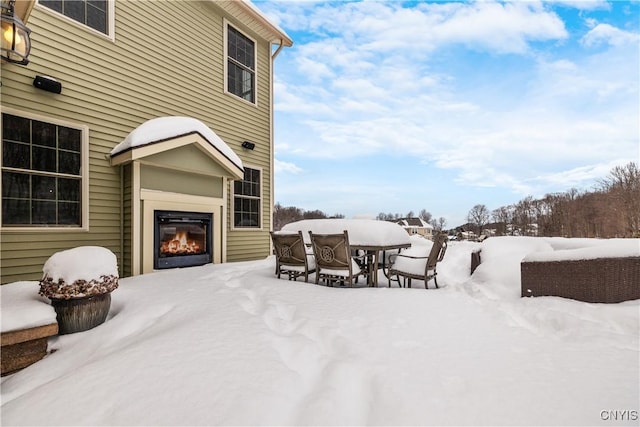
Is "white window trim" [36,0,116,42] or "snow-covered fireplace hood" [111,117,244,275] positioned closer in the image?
"white window trim" [36,0,116,42]

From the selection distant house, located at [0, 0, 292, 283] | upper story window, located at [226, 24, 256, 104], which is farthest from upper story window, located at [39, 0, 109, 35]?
upper story window, located at [226, 24, 256, 104]

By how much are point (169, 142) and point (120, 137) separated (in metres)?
1.05

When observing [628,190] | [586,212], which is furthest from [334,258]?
[586,212]

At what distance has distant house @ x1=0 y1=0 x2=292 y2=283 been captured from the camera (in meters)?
4.04

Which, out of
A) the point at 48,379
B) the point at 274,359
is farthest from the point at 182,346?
the point at 48,379

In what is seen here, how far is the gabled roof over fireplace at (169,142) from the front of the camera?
452cm

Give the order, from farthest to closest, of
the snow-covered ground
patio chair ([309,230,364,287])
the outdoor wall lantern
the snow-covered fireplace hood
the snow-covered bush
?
the snow-covered fireplace hood < patio chair ([309,230,364,287]) < the outdoor wall lantern < the snow-covered bush < the snow-covered ground

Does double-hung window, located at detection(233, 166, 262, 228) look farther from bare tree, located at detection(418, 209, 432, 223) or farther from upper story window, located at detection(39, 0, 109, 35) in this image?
bare tree, located at detection(418, 209, 432, 223)

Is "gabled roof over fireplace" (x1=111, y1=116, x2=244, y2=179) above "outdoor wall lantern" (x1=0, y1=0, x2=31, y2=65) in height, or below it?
below

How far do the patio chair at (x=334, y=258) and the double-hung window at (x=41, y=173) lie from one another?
3.89 m

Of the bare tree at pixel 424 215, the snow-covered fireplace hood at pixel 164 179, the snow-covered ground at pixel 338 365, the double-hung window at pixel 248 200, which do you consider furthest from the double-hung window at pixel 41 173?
the bare tree at pixel 424 215

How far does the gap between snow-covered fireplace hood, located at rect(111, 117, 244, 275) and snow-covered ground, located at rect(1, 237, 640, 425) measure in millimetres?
1813

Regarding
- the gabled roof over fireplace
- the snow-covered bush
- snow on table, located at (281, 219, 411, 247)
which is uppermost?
the gabled roof over fireplace

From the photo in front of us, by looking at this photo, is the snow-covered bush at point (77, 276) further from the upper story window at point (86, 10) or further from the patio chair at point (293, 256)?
the upper story window at point (86, 10)
